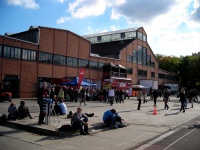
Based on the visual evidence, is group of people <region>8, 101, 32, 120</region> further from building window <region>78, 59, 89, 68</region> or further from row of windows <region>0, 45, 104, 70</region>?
building window <region>78, 59, 89, 68</region>

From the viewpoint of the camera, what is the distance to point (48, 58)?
1629 inches

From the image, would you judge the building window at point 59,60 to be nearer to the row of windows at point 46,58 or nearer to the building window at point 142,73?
the row of windows at point 46,58

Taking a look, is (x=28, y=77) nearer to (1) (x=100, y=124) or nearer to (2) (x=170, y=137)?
(1) (x=100, y=124)

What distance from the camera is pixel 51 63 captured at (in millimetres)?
41781

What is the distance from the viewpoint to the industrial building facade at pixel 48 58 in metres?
35.7

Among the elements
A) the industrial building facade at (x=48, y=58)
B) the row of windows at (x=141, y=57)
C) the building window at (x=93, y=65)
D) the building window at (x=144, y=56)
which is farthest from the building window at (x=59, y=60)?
the building window at (x=144, y=56)

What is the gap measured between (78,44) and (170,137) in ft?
125

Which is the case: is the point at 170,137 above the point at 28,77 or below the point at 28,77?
below

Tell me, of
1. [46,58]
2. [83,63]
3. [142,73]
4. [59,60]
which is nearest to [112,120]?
[46,58]

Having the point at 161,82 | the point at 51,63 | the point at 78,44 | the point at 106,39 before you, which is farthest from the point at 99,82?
the point at 161,82

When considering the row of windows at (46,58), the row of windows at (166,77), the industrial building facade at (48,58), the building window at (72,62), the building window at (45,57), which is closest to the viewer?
the row of windows at (46,58)

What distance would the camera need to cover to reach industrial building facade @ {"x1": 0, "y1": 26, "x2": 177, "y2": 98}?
35.7 m

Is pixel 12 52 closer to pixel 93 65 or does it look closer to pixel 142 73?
pixel 93 65

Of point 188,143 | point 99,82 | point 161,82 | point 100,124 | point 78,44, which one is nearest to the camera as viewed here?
point 188,143
